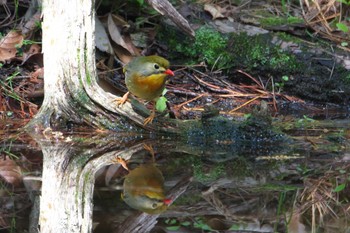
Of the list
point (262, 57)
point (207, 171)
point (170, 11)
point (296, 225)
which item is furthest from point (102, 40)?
point (296, 225)

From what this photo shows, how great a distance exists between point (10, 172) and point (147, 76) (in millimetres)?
1525

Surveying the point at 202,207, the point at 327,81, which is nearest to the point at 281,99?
the point at 327,81

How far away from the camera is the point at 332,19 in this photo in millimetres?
8297

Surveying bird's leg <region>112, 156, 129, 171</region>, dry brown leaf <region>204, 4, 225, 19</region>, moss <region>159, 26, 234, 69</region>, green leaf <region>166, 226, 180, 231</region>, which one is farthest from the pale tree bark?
green leaf <region>166, 226, 180, 231</region>

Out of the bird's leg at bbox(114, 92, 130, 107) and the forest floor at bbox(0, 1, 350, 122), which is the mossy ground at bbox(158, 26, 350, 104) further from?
the bird's leg at bbox(114, 92, 130, 107)

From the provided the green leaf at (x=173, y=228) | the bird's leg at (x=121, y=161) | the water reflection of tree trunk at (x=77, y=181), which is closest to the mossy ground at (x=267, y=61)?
the water reflection of tree trunk at (x=77, y=181)

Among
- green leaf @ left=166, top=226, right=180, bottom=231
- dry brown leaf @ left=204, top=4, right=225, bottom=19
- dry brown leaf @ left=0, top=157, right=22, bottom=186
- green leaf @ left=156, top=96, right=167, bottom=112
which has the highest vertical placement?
green leaf @ left=166, top=226, right=180, bottom=231

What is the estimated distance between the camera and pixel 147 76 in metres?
5.80

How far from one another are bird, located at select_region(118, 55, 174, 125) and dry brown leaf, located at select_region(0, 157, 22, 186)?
126 cm

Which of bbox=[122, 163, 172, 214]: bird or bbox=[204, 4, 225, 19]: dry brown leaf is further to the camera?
bbox=[204, 4, 225, 19]: dry brown leaf

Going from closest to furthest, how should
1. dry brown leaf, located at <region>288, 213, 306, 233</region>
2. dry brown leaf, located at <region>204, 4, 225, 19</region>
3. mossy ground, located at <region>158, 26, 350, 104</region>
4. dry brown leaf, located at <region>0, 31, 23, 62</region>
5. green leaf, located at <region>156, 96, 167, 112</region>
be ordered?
dry brown leaf, located at <region>288, 213, 306, 233</region>
green leaf, located at <region>156, 96, 167, 112</region>
dry brown leaf, located at <region>0, 31, 23, 62</region>
mossy ground, located at <region>158, 26, 350, 104</region>
dry brown leaf, located at <region>204, 4, 225, 19</region>

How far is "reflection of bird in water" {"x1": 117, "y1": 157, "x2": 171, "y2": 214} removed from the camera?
3.99 metres

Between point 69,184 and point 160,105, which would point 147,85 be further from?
point 69,184

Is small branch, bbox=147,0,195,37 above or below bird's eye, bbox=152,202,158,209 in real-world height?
below
